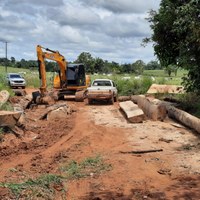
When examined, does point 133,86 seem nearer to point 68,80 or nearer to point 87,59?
point 68,80

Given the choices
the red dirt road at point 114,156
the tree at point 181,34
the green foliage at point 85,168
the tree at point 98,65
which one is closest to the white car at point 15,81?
the tree at point 181,34

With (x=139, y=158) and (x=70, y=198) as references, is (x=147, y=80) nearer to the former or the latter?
(x=139, y=158)

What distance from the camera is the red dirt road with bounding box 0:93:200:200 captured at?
8.27 meters

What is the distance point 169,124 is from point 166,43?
788 centimetres

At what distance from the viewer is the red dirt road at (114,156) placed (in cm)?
827

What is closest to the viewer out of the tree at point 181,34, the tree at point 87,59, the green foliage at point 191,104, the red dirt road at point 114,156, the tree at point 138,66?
the red dirt road at point 114,156

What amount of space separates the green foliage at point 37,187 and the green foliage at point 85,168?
514 millimetres

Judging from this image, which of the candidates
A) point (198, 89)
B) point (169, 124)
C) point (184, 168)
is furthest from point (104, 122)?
point (184, 168)

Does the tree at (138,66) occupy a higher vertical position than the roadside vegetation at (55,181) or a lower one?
higher

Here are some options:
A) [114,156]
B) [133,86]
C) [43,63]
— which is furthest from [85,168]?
[133,86]

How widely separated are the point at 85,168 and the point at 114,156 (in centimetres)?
136

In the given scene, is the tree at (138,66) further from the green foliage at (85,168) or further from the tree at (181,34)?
the green foliage at (85,168)

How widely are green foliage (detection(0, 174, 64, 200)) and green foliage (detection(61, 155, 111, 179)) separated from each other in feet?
1.69

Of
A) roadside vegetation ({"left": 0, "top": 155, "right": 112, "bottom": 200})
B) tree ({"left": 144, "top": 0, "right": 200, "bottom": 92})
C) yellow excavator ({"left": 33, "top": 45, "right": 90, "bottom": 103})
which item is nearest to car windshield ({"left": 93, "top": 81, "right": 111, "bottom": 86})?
yellow excavator ({"left": 33, "top": 45, "right": 90, "bottom": 103})
